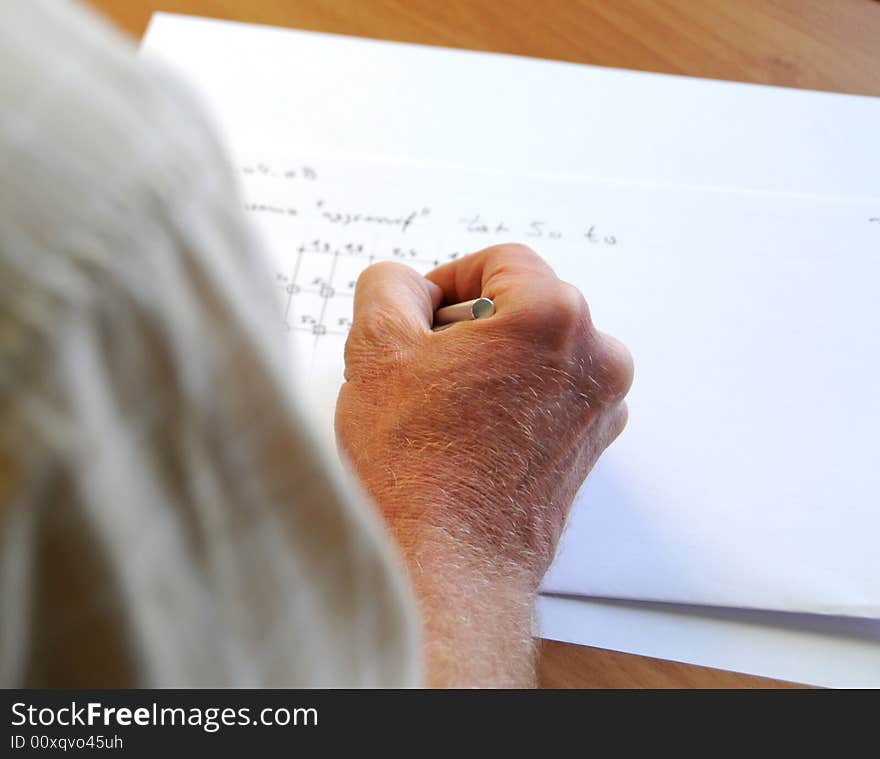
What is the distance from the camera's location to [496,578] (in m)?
0.35

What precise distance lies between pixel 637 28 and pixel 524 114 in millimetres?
114

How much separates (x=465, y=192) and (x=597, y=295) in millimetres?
116

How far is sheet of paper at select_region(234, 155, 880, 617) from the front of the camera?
1.32 ft

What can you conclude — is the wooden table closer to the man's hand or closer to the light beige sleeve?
the man's hand

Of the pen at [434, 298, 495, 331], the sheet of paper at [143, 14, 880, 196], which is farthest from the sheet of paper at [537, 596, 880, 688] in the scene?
the sheet of paper at [143, 14, 880, 196]

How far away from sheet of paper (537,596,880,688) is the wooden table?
373 mm

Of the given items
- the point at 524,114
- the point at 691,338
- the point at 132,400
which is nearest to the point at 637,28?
the point at 524,114

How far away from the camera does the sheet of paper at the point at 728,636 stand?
1.26 feet

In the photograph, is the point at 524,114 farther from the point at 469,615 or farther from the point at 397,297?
the point at 469,615

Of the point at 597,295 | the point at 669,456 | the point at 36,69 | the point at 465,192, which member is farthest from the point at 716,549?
the point at 36,69

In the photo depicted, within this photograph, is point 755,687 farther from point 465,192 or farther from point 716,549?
point 465,192

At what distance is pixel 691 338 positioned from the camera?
0.46 m

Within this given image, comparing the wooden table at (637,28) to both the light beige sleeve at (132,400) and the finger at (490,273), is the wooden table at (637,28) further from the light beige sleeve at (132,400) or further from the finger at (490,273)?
the light beige sleeve at (132,400)

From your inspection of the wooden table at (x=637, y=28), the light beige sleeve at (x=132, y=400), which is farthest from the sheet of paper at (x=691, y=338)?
the light beige sleeve at (x=132, y=400)
